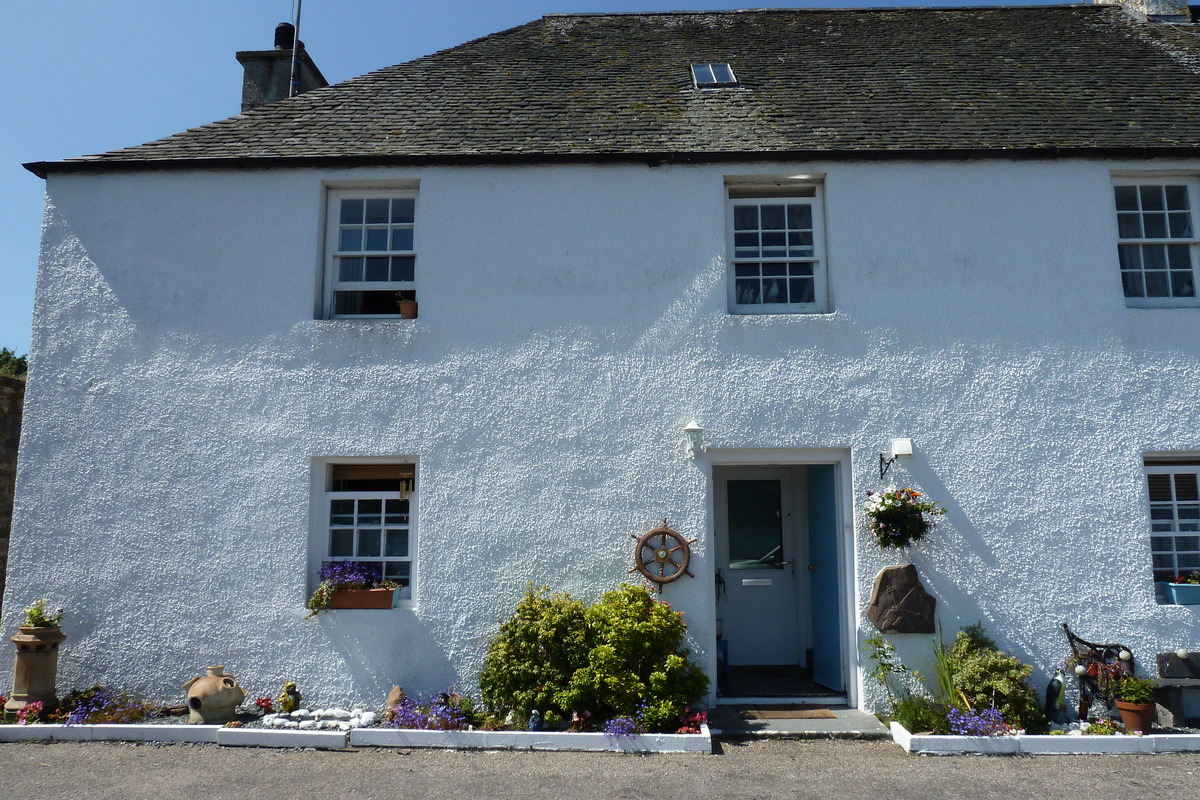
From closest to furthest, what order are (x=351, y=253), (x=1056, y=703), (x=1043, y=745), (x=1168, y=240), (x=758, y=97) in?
1. (x=1043, y=745)
2. (x=1056, y=703)
3. (x=1168, y=240)
4. (x=351, y=253)
5. (x=758, y=97)

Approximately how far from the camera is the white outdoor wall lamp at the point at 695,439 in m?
7.58

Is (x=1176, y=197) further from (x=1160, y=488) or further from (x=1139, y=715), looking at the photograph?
(x=1139, y=715)

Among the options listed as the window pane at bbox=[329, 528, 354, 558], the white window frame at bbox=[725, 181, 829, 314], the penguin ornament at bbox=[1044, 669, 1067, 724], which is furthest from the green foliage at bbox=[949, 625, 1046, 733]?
the window pane at bbox=[329, 528, 354, 558]

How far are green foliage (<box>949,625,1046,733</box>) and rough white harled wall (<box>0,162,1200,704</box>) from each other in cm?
43

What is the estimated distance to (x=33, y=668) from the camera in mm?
7152

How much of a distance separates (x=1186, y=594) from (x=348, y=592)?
777cm

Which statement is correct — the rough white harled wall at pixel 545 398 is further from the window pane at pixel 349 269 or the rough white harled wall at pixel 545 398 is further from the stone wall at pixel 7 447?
the stone wall at pixel 7 447

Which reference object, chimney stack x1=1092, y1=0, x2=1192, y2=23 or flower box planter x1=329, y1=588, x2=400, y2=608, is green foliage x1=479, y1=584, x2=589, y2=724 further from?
chimney stack x1=1092, y1=0, x2=1192, y2=23

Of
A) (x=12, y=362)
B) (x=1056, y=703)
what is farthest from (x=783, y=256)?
(x=12, y=362)

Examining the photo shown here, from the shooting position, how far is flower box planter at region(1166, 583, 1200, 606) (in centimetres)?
742

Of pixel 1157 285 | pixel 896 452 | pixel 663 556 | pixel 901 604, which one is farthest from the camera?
pixel 1157 285

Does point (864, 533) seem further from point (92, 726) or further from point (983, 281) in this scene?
point (92, 726)

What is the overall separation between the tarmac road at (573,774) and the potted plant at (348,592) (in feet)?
4.30

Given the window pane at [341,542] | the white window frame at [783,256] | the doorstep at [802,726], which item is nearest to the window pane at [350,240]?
the window pane at [341,542]
